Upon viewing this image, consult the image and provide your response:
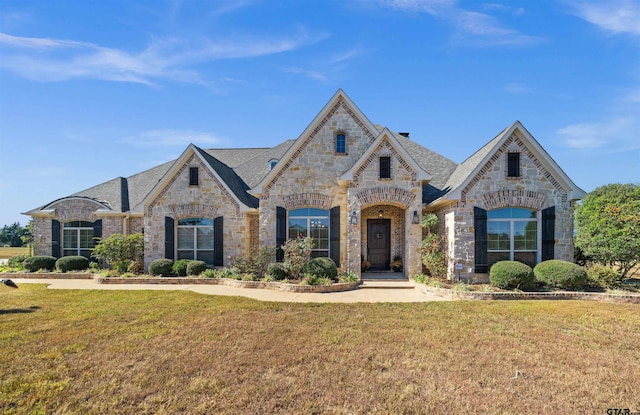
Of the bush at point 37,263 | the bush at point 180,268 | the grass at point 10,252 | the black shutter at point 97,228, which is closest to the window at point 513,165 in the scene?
the bush at point 180,268

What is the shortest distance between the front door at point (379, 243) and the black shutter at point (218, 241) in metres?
7.44

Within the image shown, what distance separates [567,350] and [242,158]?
21008 mm

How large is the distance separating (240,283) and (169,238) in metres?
5.72

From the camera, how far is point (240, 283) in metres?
13.3

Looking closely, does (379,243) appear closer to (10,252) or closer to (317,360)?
(317,360)

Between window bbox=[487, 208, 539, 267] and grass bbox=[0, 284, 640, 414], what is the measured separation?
171 inches

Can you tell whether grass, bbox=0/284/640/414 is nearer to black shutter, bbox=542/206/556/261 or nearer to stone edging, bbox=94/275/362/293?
stone edging, bbox=94/275/362/293

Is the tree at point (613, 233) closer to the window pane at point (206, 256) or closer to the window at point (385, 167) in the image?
the window at point (385, 167)

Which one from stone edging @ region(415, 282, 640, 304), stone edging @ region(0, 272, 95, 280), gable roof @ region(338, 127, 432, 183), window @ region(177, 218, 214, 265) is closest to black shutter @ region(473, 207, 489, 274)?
stone edging @ region(415, 282, 640, 304)

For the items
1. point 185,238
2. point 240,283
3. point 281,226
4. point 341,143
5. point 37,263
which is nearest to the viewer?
point 240,283

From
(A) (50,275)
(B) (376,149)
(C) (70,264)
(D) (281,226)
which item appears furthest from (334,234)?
(A) (50,275)

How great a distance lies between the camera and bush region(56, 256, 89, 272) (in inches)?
672

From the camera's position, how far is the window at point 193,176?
54.6ft

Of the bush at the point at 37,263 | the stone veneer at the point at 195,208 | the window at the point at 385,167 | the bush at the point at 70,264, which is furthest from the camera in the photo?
the bush at the point at 37,263
